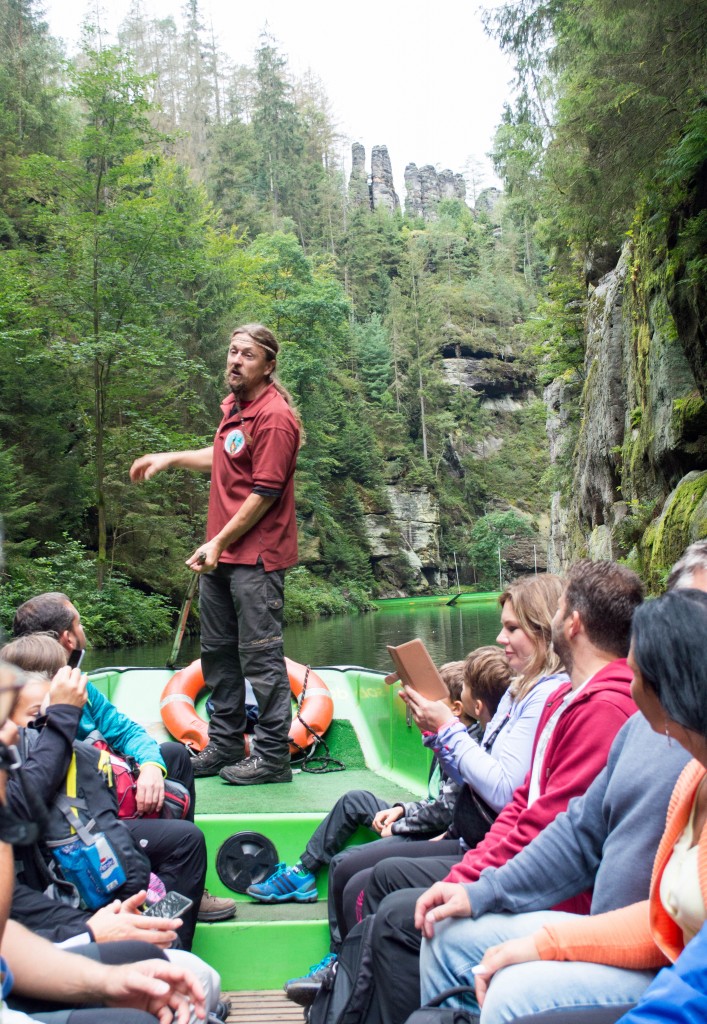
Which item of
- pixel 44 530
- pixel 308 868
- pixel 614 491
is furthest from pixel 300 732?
pixel 44 530

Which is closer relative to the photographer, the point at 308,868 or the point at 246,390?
the point at 308,868

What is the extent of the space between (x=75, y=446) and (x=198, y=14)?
4428cm

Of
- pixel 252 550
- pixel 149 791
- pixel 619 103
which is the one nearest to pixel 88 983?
A: pixel 149 791

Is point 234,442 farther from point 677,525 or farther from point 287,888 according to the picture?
point 677,525

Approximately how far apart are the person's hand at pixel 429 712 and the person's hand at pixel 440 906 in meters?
0.45

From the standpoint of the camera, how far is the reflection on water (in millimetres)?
13106

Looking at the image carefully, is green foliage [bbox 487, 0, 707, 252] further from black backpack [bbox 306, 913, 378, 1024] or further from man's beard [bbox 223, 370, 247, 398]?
black backpack [bbox 306, 913, 378, 1024]

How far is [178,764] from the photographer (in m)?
2.35

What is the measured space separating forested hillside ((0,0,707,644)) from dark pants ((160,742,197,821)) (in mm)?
4040

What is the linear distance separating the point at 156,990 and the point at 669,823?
2.70 ft

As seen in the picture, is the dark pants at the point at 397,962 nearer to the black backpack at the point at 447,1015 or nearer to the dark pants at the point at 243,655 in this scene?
the black backpack at the point at 447,1015

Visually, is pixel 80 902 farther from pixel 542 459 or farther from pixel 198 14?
pixel 198 14

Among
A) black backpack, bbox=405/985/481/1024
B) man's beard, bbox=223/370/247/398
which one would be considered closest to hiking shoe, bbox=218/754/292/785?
man's beard, bbox=223/370/247/398

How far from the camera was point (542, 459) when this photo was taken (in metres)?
47.7
